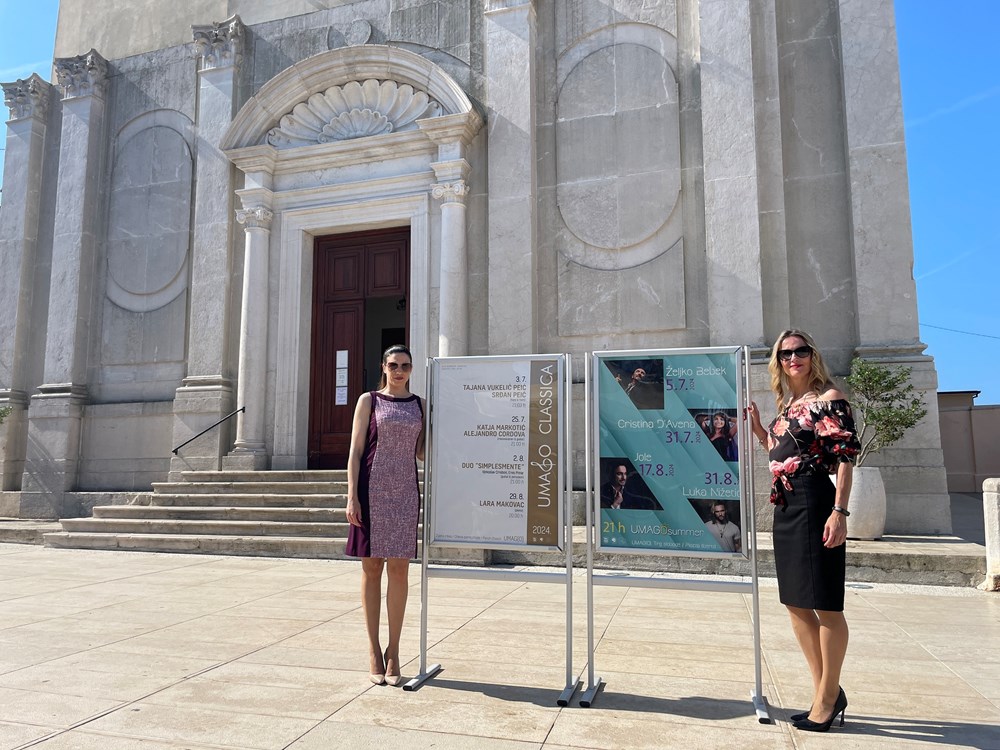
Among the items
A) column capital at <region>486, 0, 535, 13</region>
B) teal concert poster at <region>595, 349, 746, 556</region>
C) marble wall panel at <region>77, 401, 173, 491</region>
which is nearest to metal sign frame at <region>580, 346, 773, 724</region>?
teal concert poster at <region>595, 349, 746, 556</region>

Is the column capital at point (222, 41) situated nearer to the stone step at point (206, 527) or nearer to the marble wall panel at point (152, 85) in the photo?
the marble wall panel at point (152, 85)

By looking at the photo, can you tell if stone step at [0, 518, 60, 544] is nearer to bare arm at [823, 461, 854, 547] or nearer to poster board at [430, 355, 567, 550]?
poster board at [430, 355, 567, 550]

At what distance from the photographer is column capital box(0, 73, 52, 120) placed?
47.4 feet

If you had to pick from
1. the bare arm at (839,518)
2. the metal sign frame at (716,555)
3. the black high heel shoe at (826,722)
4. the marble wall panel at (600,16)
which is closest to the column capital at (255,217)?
the marble wall panel at (600,16)

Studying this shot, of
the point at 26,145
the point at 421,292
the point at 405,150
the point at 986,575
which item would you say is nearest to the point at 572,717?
the point at 986,575

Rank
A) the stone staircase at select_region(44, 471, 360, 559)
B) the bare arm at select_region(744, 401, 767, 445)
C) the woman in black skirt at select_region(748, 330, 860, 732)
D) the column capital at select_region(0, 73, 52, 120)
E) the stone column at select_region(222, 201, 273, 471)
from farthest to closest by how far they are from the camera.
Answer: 1. the column capital at select_region(0, 73, 52, 120)
2. the stone column at select_region(222, 201, 273, 471)
3. the stone staircase at select_region(44, 471, 360, 559)
4. the bare arm at select_region(744, 401, 767, 445)
5. the woman in black skirt at select_region(748, 330, 860, 732)

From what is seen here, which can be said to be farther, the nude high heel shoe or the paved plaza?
the nude high heel shoe

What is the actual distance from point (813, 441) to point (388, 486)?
7.64ft

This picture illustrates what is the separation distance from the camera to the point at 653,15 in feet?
36.8

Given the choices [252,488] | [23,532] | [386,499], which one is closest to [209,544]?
[252,488]

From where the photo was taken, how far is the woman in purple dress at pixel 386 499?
4.30 m

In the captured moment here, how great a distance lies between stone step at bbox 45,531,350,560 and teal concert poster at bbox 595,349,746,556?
5.42m

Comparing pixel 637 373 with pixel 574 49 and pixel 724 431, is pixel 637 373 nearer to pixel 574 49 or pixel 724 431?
pixel 724 431

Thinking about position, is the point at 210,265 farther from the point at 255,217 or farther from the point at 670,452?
the point at 670,452
